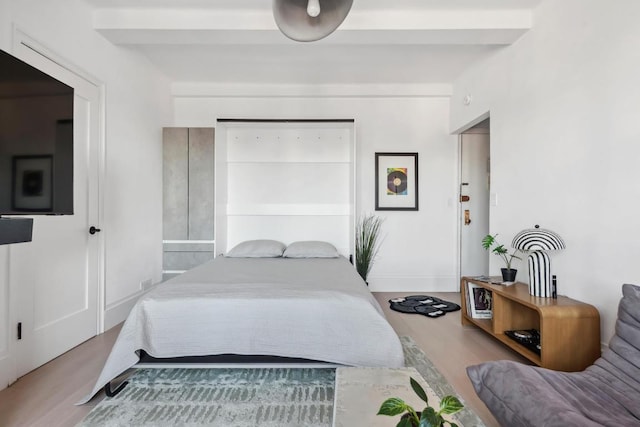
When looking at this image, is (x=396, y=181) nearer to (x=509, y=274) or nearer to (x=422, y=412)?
(x=509, y=274)

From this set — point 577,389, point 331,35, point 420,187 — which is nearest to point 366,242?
point 420,187

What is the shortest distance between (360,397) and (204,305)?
43.4 inches

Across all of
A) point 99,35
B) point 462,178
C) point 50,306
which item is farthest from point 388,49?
point 50,306

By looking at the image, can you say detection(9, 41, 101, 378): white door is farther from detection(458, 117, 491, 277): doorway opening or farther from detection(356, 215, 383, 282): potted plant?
detection(458, 117, 491, 277): doorway opening

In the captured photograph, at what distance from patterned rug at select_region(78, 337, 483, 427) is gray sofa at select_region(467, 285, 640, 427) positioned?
181mm

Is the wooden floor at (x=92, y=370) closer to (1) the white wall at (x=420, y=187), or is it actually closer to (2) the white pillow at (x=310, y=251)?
(2) the white pillow at (x=310, y=251)

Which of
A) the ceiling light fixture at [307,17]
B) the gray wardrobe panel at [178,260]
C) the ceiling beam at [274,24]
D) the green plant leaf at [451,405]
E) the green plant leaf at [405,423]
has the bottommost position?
the gray wardrobe panel at [178,260]

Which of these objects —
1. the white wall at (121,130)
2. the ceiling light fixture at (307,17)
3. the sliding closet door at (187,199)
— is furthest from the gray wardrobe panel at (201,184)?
the ceiling light fixture at (307,17)

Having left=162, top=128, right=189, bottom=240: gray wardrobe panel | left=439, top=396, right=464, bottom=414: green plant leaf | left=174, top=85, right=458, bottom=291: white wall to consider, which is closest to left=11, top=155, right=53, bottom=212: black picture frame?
left=439, top=396, right=464, bottom=414: green plant leaf

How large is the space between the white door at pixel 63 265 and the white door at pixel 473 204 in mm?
4146

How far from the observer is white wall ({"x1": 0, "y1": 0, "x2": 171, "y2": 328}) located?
2301mm

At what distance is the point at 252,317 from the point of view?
6.25ft

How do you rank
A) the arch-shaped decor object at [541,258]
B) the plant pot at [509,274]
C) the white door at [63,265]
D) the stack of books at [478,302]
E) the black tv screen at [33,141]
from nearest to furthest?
1. the black tv screen at [33,141]
2. the white door at [63,265]
3. the arch-shaped decor object at [541,258]
4. the plant pot at [509,274]
5. the stack of books at [478,302]

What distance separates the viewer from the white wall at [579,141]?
186 cm
